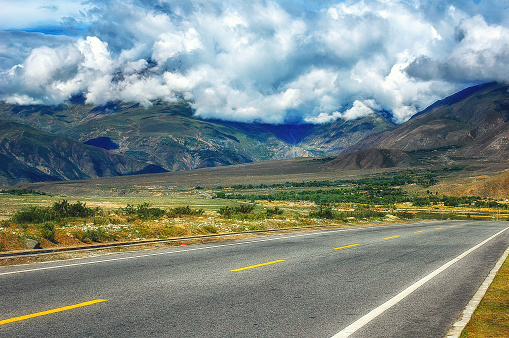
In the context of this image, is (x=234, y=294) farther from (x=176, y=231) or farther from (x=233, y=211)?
(x=233, y=211)

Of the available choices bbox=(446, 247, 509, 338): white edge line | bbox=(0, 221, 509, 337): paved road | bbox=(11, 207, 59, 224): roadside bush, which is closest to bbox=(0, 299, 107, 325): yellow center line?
bbox=(0, 221, 509, 337): paved road

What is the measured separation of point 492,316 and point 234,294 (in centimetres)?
488

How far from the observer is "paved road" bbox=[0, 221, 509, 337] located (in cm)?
649

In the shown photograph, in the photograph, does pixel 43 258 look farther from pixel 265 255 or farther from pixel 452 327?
pixel 452 327

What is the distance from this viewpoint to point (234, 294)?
28.1ft

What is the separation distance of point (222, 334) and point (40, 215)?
73.1 ft

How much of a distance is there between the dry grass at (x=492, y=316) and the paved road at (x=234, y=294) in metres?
0.41

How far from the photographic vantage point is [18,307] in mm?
A: 7336

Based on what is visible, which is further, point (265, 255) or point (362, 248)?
point (362, 248)

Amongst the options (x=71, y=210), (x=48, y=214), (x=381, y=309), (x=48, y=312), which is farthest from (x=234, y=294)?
(x=71, y=210)

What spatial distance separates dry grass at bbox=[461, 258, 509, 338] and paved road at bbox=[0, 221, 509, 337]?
41 cm

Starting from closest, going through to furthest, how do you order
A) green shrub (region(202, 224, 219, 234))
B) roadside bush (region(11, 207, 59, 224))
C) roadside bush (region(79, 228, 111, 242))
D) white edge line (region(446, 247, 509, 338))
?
white edge line (region(446, 247, 509, 338)) < roadside bush (region(79, 228, 111, 242)) < green shrub (region(202, 224, 219, 234)) < roadside bush (region(11, 207, 59, 224))

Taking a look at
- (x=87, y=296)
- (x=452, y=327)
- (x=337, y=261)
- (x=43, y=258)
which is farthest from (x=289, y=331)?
(x=43, y=258)

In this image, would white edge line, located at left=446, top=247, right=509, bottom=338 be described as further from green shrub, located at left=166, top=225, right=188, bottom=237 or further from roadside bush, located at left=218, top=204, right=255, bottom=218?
roadside bush, located at left=218, top=204, right=255, bottom=218
